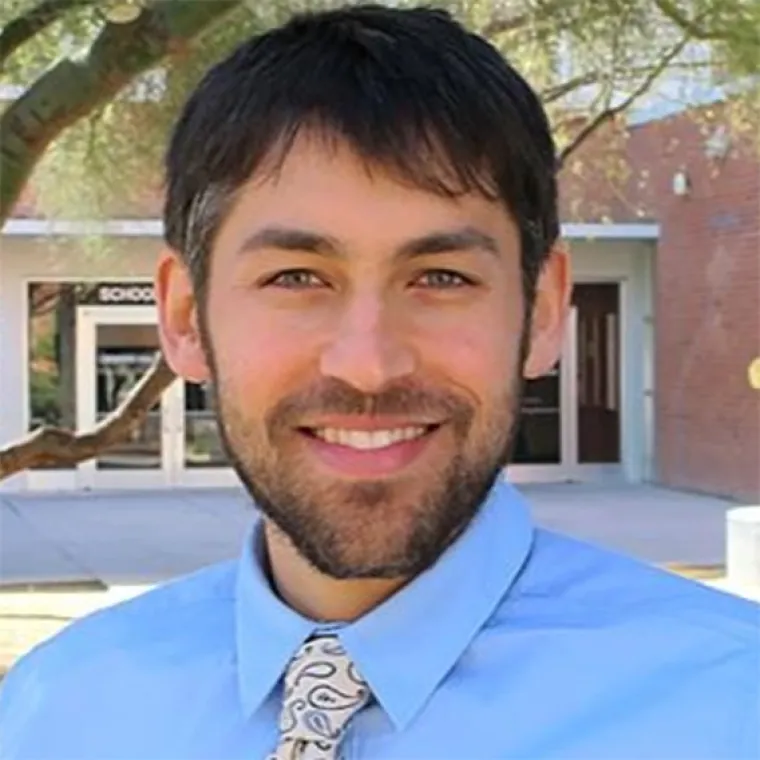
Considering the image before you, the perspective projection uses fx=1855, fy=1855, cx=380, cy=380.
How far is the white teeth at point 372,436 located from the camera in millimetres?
1665

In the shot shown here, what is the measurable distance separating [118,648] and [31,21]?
532 cm

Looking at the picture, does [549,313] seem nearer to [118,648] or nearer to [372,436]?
[372,436]

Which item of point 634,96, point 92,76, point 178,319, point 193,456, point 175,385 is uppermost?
point 634,96

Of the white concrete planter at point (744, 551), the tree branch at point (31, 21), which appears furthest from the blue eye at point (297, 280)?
the white concrete planter at point (744, 551)

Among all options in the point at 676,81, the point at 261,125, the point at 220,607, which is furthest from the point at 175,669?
the point at 676,81

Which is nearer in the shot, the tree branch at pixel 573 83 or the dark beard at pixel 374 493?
the dark beard at pixel 374 493

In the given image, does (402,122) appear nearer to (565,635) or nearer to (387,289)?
(387,289)

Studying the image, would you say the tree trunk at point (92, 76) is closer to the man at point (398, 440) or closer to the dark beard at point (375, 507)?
the man at point (398, 440)

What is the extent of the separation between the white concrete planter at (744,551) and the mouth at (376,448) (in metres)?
11.6

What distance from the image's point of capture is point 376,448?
5.48 feet

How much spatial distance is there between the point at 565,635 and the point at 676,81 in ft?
34.4

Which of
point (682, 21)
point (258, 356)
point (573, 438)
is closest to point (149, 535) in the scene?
point (573, 438)

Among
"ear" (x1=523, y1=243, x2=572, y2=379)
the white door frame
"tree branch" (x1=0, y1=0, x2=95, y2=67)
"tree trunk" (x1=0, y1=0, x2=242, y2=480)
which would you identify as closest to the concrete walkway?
the white door frame

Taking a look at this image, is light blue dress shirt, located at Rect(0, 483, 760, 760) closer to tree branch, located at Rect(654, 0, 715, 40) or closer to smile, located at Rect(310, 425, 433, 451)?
smile, located at Rect(310, 425, 433, 451)
